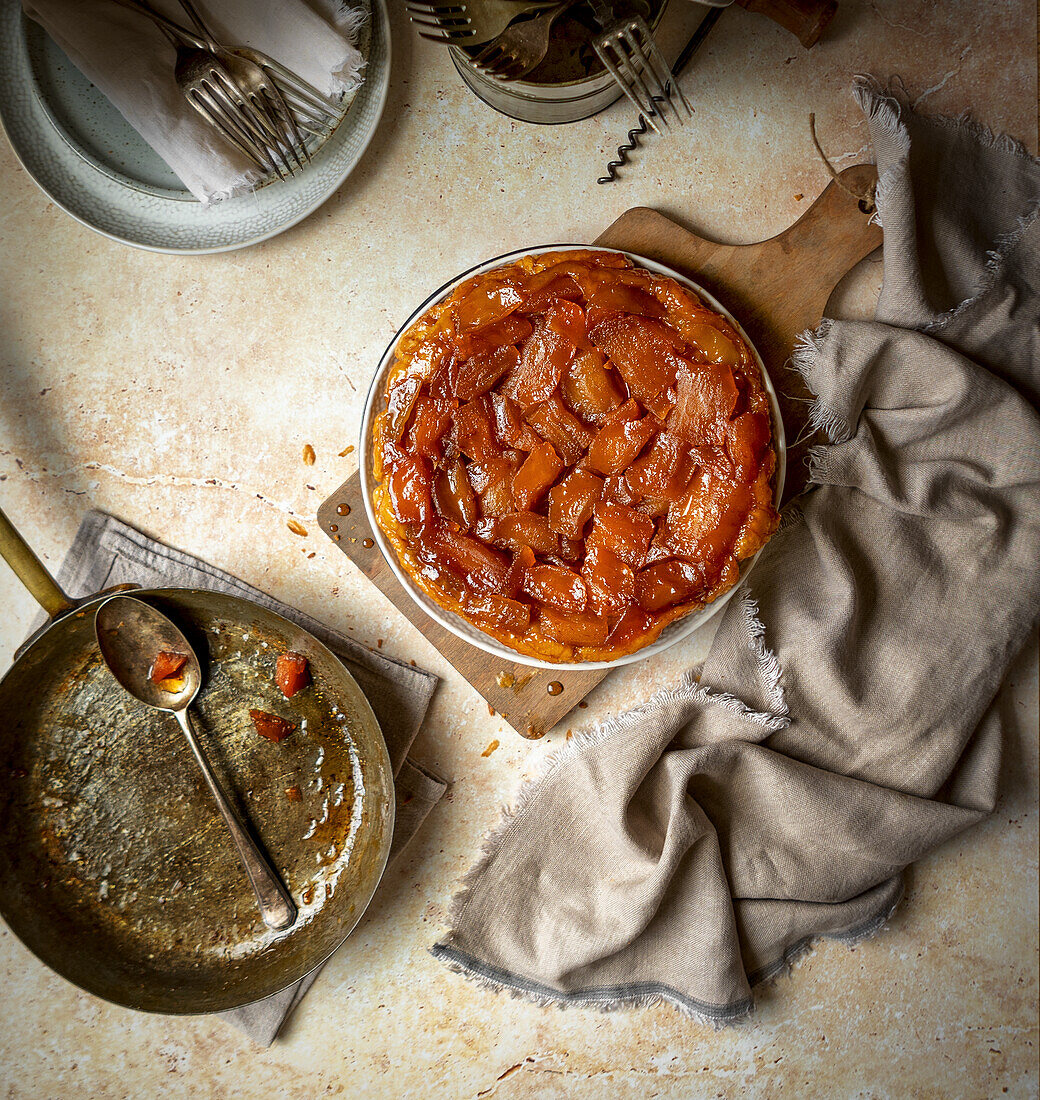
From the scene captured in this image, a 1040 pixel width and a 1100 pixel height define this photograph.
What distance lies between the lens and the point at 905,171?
1771 millimetres

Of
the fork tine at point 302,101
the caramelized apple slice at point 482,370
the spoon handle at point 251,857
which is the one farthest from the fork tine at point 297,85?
the spoon handle at point 251,857

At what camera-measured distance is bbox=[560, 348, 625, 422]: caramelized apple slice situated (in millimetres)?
1634

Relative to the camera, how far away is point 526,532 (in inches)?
64.4

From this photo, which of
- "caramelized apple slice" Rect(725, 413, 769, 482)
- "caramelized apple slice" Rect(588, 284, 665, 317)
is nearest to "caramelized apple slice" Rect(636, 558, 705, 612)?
"caramelized apple slice" Rect(725, 413, 769, 482)

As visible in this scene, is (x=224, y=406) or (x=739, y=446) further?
(x=224, y=406)

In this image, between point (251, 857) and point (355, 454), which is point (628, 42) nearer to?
point (355, 454)

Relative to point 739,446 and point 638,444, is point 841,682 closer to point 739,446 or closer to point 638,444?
point 739,446

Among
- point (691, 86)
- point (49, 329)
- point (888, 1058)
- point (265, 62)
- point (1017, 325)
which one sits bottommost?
point (888, 1058)

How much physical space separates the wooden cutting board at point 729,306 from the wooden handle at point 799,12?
38 cm

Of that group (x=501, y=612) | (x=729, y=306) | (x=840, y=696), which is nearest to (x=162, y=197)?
(x=501, y=612)

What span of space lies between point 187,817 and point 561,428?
52.5 inches

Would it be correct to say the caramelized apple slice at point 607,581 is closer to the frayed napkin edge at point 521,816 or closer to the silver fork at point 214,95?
the frayed napkin edge at point 521,816

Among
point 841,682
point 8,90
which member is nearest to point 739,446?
point 841,682

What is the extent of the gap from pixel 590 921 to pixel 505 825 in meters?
0.32
